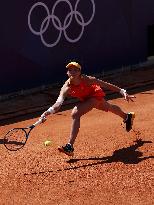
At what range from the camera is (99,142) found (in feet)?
36.3

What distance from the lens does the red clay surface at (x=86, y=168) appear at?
8.58 meters

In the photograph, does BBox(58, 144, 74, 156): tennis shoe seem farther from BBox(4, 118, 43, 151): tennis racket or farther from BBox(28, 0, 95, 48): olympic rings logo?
BBox(28, 0, 95, 48): olympic rings logo

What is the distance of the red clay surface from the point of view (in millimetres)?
8578

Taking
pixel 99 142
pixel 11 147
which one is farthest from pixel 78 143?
pixel 11 147

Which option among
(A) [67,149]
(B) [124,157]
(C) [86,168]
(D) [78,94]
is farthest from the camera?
(D) [78,94]

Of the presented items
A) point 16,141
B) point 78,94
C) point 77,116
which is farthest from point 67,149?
point 16,141

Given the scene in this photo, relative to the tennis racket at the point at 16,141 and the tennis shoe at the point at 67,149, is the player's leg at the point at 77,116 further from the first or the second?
the tennis racket at the point at 16,141

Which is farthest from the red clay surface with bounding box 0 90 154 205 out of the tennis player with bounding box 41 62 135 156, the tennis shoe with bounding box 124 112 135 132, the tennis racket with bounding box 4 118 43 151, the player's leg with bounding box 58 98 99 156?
the tennis player with bounding box 41 62 135 156

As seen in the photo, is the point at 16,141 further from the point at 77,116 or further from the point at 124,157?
the point at 124,157

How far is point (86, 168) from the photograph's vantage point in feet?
31.8

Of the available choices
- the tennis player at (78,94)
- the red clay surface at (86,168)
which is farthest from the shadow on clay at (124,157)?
the tennis player at (78,94)

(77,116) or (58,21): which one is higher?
(58,21)

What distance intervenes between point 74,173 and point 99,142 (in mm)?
1714

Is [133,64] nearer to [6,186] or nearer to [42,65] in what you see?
[42,65]
